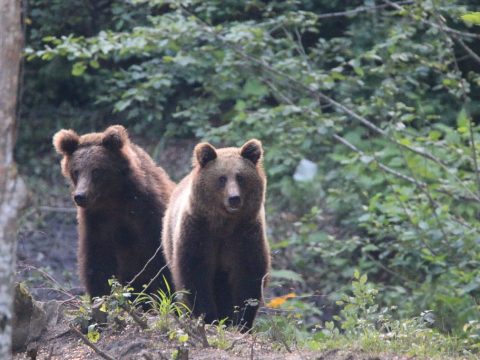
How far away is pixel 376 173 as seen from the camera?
36.1ft

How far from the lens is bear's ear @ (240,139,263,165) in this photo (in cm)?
738

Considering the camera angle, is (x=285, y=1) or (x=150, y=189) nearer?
(x=150, y=189)

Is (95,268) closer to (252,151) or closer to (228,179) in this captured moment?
(228,179)

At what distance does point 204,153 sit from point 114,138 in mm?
854

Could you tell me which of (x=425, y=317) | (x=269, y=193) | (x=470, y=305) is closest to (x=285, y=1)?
(x=269, y=193)

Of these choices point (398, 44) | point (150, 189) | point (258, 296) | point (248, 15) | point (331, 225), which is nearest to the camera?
point (258, 296)

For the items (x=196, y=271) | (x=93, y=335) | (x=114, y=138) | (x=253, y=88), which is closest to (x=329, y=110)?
(x=253, y=88)

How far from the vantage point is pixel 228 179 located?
7.25 m

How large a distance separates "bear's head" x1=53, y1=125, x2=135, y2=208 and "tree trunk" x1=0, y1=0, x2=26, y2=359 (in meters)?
3.68

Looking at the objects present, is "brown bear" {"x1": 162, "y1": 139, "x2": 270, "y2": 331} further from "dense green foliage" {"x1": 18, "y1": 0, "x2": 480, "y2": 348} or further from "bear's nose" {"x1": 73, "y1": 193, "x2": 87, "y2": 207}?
"dense green foliage" {"x1": 18, "y1": 0, "x2": 480, "y2": 348}

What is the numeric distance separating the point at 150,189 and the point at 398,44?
3.92 meters

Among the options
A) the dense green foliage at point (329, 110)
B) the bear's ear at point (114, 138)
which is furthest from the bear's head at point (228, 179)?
the dense green foliage at point (329, 110)

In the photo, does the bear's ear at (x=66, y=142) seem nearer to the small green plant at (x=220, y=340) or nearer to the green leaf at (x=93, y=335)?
the green leaf at (x=93, y=335)

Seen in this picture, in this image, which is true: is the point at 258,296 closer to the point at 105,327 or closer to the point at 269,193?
the point at 105,327
